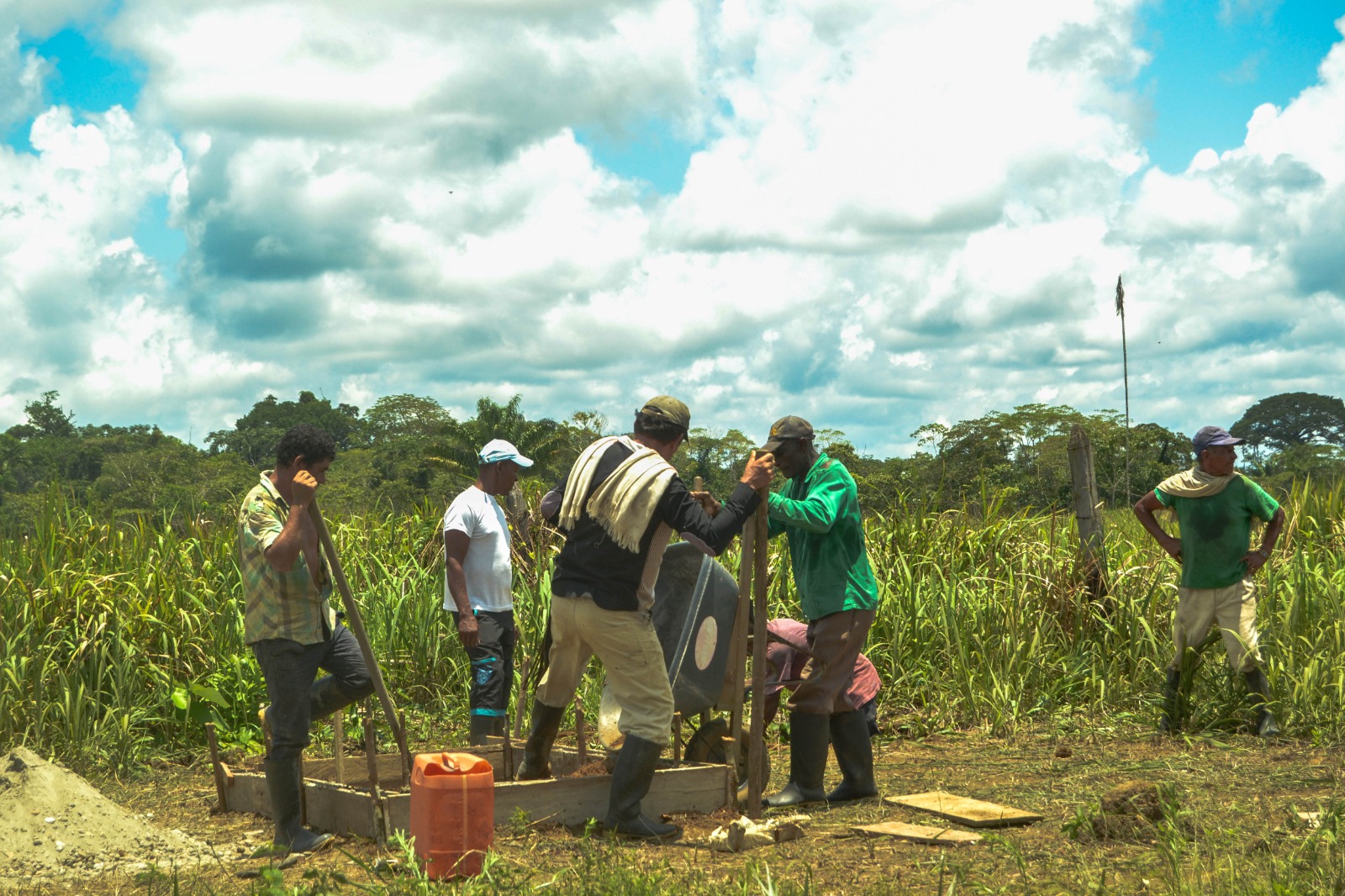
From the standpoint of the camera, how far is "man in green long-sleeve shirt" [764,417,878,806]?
592 centimetres

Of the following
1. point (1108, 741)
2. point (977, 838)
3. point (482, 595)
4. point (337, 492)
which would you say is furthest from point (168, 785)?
point (337, 492)

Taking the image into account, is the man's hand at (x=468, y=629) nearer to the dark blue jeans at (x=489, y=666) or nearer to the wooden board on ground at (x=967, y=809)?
the dark blue jeans at (x=489, y=666)

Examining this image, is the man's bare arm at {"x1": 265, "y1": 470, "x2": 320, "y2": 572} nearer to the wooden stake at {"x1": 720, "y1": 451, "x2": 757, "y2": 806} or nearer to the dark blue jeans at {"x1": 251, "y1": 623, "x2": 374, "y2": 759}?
the dark blue jeans at {"x1": 251, "y1": 623, "x2": 374, "y2": 759}

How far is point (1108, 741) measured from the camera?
7.90 metres

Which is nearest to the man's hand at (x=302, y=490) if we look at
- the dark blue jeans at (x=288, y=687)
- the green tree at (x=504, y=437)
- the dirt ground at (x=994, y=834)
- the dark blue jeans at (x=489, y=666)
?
the dark blue jeans at (x=288, y=687)

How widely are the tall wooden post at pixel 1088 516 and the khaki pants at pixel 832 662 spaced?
13.1 feet

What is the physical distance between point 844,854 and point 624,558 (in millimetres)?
1531

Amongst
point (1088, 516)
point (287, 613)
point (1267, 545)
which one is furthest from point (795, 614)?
point (287, 613)

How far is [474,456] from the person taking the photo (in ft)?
125

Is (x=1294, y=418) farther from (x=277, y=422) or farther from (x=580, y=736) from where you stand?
(x=580, y=736)

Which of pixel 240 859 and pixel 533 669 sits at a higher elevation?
pixel 533 669

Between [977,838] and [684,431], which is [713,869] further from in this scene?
[684,431]

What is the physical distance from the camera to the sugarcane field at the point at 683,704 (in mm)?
4762

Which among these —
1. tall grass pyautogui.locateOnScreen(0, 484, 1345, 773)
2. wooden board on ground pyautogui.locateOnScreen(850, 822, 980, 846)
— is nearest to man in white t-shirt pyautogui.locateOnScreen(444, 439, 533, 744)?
tall grass pyautogui.locateOnScreen(0, 484, 1345, 773)
